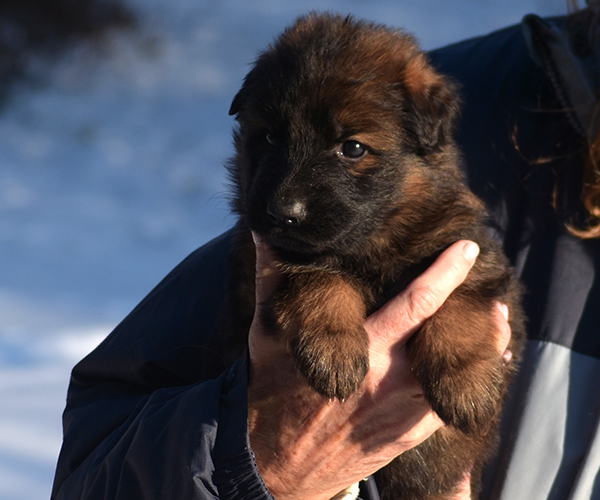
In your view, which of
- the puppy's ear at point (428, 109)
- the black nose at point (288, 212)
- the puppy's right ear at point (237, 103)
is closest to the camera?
the black nose at point (288, 212)

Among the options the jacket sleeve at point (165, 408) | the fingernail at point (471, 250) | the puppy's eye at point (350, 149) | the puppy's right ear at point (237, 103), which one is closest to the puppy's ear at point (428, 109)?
the puppy's eye at point (350, 149)

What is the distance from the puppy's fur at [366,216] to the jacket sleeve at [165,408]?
0.30 m

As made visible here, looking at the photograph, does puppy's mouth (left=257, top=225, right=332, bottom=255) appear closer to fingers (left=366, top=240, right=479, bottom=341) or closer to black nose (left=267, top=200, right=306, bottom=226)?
black nose (left=267, top=200, right=306, bottom=226)

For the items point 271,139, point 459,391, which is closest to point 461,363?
point 459,391

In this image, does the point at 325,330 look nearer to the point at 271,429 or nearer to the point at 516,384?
the point at 271,429

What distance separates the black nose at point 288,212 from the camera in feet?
6.00

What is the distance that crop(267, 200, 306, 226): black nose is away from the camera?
6.00ft

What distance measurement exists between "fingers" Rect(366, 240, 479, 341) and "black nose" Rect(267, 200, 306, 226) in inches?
16.0

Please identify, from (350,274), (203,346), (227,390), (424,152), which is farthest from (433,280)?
(203,346)

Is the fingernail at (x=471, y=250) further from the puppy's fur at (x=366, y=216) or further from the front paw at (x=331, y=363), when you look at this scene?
the front paw at (x=331, y=363)

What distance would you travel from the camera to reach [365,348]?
193 cm

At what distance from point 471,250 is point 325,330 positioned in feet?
1.77

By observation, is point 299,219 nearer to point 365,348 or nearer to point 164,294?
point 365,348

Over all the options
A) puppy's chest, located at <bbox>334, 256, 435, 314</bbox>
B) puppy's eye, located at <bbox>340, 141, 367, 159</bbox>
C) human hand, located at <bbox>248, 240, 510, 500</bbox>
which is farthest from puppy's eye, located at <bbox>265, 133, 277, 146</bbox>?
puppy's chest, located at <bbox>334, 256, 435, 314</bbox>
